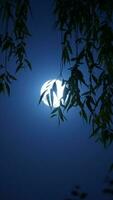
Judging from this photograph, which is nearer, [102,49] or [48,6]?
[102,49]

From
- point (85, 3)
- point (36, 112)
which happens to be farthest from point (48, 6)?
point (85, 3)

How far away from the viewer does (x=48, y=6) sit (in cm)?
324

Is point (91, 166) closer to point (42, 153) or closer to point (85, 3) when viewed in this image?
point (42, 153)

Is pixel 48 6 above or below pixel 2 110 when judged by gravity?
above

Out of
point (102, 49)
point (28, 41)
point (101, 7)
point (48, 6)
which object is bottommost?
point (102, 49)

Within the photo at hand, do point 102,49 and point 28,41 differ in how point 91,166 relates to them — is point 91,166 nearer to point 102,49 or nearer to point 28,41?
point 28,41

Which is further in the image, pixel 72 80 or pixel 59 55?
pixel 59 55

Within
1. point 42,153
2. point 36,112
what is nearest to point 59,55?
point 36,112

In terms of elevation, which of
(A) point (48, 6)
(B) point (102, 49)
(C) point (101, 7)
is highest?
(A) point (48, 6)

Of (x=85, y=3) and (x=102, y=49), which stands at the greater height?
(x=85, y=3)

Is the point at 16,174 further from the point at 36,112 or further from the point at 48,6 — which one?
the point at 48,6

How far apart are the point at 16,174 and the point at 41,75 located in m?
0.82

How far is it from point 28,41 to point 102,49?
→ 5.01 ft

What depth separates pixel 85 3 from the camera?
5.99 feet
